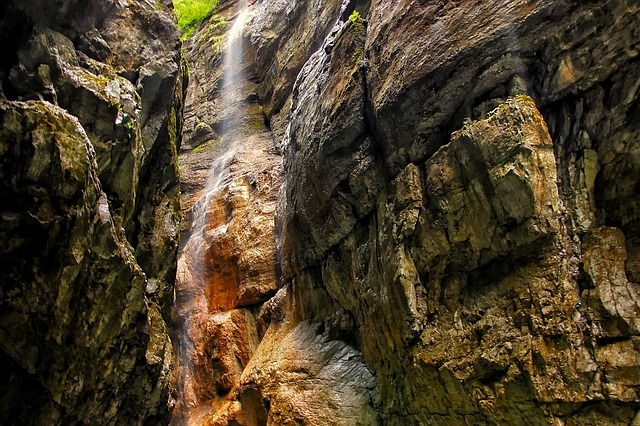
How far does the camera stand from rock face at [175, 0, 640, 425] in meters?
6.23

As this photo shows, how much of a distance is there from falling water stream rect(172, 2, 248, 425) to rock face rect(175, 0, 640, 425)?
3.38 metres

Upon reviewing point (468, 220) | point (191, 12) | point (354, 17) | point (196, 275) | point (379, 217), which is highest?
point (191, 12)

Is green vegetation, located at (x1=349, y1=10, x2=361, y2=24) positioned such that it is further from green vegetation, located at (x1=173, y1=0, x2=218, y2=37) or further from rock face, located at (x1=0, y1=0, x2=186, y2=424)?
green vegetation, located at (x1=173, y1=0, x2=218, y2=37)

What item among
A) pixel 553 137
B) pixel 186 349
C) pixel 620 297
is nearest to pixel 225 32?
pixel 186 349

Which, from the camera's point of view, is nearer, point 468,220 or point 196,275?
point 468,220

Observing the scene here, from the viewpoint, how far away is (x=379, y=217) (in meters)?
9.35

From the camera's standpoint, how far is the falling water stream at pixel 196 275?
14680mm

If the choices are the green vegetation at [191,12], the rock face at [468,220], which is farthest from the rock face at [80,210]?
the green vegetation at [191,12]

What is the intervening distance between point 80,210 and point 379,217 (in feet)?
18.7

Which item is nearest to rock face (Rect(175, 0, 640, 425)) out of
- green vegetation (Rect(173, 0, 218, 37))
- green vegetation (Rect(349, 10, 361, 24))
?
green vegetation (Rect(349, 10, 361, 24))

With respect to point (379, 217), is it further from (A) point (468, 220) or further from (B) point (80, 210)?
(B) point (80, 210)

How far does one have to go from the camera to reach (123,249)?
7.12m

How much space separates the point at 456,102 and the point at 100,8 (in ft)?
23.1

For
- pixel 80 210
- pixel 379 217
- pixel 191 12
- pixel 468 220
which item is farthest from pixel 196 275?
pixel 191 12
